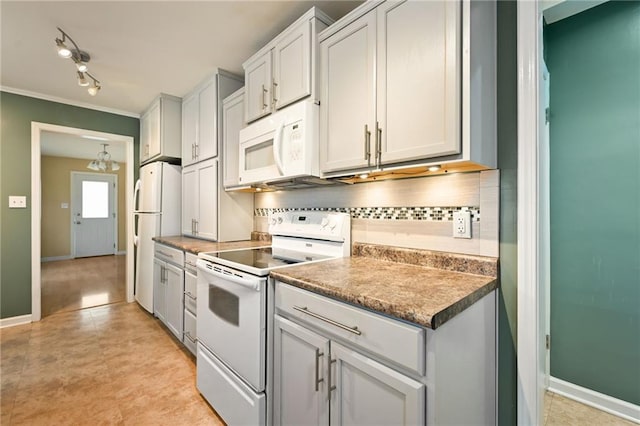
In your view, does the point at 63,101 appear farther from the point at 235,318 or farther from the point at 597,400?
the point at 597,400

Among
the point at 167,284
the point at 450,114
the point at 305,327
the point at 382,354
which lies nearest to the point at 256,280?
the point at 305,327

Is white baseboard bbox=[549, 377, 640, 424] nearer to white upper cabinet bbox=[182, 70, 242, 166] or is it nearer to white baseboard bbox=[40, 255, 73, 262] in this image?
white upper cabinet bbox=[182, 70, 242, 166]

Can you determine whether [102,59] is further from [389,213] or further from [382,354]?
[382,354]

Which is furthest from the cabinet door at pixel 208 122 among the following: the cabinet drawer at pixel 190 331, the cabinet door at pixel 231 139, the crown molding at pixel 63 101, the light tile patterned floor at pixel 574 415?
the light tile patterned floor at pixel 574 415

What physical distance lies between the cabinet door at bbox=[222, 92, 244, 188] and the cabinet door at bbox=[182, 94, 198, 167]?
1.68ft

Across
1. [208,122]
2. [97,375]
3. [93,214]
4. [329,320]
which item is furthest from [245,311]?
[93,214]

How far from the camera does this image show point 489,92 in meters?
1.28

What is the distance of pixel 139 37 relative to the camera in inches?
83.7

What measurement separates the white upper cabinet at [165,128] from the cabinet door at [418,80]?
2612 millimetres

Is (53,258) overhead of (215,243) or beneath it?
beneath

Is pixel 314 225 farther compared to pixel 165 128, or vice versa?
pixel 165 128

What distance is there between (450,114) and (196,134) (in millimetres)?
2513

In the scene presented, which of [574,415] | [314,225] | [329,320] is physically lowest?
[574,415]

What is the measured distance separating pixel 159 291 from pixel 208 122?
175 cm
